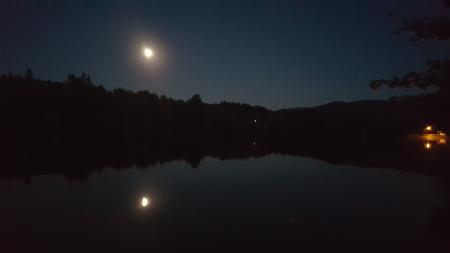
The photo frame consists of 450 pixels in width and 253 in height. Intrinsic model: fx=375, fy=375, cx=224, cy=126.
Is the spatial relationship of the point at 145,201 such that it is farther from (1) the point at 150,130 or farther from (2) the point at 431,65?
(1) the point at 150,130

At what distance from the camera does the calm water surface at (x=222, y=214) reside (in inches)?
340

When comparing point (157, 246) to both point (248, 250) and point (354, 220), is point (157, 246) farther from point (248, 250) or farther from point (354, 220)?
point (354, 220)

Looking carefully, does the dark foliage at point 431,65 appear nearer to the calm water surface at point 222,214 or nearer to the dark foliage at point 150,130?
the dark foliage at point 150,130

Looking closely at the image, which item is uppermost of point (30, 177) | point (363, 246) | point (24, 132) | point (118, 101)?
point (118, 101)

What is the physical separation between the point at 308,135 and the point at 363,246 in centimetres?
6900

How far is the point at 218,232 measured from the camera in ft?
31.6

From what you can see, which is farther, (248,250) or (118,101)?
(118,101)

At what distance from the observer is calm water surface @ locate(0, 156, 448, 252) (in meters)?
8.65

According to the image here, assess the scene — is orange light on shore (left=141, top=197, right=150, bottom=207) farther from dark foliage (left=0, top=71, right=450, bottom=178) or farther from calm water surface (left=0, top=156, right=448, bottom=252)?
dark foliage (left=0, top=71, right=450, bottom=178)

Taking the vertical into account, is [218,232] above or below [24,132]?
below

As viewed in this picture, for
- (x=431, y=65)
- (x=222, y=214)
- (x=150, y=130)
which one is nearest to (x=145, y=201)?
(x=222, y=214)

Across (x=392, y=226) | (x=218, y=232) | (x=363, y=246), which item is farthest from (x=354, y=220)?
(x=218, y=232)

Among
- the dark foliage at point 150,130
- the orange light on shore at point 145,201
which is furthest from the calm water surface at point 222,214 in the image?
the dark foliage at point 150,130

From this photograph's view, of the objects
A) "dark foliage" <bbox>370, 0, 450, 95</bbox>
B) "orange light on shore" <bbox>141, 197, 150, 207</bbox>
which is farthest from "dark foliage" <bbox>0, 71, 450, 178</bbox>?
"orange light on shore" <bbox>141, 197, 150, 207</bbox>
